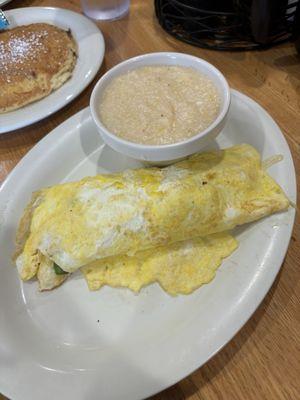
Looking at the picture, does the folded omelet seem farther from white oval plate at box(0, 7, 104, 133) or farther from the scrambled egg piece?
white oval plate at box(0, 7, 104, 133)

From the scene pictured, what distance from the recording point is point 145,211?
705 millimetres

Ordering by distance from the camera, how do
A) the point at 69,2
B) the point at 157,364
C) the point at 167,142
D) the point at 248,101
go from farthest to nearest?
the point at 69,2 → the point at 248,101 → the point at 167,142 → the point at 157,364

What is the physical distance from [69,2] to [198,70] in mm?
944

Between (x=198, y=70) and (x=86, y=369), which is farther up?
(x=198, y=70)

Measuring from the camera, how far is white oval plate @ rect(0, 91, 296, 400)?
60cm

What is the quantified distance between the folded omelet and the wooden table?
13cm

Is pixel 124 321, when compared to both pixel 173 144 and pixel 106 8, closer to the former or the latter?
pixel 173 144

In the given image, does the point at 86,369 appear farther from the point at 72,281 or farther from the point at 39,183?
the point at 39,183

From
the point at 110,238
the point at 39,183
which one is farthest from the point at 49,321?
the point at 39,183

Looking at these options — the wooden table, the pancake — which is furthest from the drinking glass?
the pancake

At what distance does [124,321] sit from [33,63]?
0.79 m

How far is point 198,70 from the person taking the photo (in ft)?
2.59

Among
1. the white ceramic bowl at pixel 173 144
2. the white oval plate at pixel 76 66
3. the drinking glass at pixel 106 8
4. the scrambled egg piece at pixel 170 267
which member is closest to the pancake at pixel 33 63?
the white oval plate at pixel 76 66

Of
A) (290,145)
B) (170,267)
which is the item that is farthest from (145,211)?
(290,145)
